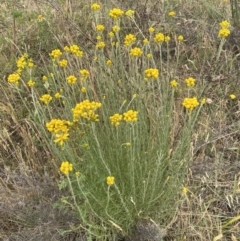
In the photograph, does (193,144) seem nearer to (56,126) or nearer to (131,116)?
(131,116)

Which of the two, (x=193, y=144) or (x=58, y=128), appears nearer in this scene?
(x=58, y=128)

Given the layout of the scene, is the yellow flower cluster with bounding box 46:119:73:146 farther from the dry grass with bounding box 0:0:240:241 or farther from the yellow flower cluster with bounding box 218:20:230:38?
the yellow flower cluster with bounding box 218:20:230:38

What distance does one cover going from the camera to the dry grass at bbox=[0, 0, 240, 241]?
2.15 meters

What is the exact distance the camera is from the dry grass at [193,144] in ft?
7.04

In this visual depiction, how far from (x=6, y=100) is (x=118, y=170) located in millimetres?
1171

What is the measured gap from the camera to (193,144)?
2480 mm

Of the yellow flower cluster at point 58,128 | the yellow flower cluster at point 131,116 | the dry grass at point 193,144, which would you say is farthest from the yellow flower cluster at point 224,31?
the yellow flower cluster at point 58,128

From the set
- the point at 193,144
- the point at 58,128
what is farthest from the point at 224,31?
the point at 58,128

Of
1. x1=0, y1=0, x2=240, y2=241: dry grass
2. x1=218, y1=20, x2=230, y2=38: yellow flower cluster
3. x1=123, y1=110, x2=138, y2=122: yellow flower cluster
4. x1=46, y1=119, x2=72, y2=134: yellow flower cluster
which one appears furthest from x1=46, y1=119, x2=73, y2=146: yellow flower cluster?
x1=218, y1=20, x2=230, y2=38: yellow flower cluster

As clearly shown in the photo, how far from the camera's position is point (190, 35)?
3.33m

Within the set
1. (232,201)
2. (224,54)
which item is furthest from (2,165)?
→ (224,54)

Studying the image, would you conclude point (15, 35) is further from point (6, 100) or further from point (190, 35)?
point (190, 35)

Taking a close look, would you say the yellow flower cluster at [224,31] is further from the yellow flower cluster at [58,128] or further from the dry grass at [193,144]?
→ the yellow flower cluster at [58,128]

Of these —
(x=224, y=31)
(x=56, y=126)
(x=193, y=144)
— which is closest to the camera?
(x=56, y=126)
